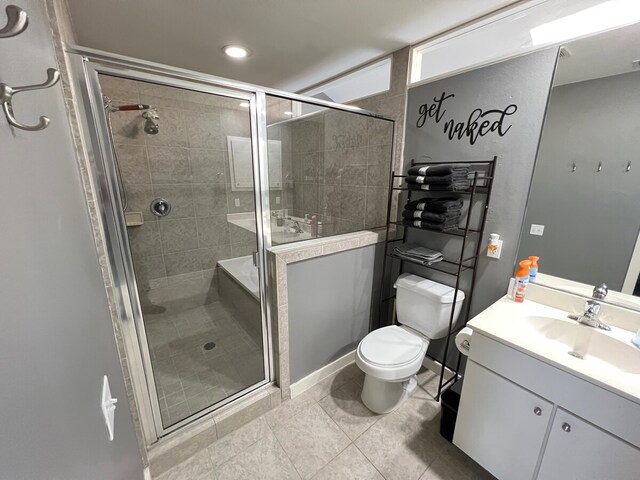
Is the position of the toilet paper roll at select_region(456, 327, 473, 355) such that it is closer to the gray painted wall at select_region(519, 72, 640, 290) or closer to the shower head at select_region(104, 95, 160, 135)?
the gray painted wall at select_region(519, 72, 640, 290)

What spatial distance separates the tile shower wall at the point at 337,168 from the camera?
6.62ft

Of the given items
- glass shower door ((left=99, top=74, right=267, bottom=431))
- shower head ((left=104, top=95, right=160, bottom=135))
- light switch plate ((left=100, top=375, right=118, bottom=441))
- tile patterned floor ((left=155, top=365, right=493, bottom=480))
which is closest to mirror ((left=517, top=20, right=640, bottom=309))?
tile patterned floor ((left=155, top=365, right=493, bottom=480))

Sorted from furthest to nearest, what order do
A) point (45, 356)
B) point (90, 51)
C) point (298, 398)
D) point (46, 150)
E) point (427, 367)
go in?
point (427, 367)
point (298, 398)
point (90, 51)
point (46, 150)
point (45, 356)

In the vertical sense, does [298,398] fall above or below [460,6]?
below

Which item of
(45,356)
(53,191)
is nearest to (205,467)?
(45,356)

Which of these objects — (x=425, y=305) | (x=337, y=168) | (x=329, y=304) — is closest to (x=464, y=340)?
(x=425, y=305)

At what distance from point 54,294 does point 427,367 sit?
226 centimetres

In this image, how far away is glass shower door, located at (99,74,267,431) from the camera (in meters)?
1.53

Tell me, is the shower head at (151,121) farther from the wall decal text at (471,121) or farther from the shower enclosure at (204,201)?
the wall decal text at (471,121)

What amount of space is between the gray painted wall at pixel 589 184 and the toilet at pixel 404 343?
1.98ft

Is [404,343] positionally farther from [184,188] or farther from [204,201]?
[184,188]

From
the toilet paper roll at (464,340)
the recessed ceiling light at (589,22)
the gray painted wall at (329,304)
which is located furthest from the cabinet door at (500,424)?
the recessed ceiling light at (589,22)

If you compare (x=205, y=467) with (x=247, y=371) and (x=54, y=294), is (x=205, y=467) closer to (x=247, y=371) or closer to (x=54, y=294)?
(x=247, y=371)

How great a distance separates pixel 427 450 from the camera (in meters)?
1.44
